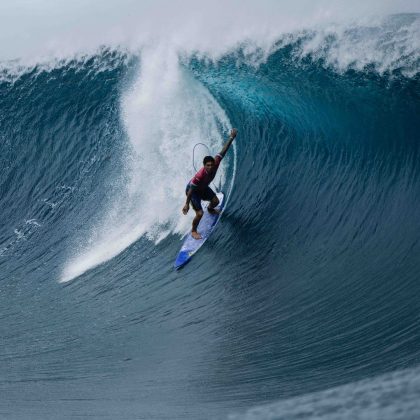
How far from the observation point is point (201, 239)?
9.57 m

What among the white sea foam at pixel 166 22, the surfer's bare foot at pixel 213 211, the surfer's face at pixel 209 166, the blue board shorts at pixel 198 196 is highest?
the white sea foam at pixel 166 22

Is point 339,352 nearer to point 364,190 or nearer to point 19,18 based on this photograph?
point 364,190

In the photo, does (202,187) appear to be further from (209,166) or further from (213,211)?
(213,211)

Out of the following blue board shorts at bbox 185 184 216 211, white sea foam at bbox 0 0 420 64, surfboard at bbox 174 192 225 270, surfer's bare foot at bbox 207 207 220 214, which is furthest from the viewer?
white sea foam at bbox 0 0 420 64

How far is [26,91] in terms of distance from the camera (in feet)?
48.3

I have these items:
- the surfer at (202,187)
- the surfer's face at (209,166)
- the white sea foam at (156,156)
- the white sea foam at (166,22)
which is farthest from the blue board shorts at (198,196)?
the white sea foam at (166,22)

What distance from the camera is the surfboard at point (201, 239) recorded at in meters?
9.36

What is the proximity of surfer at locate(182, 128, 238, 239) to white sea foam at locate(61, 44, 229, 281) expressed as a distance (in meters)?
0.76

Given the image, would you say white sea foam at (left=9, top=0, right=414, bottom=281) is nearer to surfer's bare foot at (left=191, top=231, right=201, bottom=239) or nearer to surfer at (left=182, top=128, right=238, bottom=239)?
surfer's bare foot at (left=191, top=231, right=201, bottom=239)

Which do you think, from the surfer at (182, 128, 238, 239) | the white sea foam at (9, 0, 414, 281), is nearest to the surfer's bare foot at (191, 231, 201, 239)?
the surfer at (182, 128, 238, 239)

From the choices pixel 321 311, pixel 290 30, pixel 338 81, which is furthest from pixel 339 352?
pixel 290 30

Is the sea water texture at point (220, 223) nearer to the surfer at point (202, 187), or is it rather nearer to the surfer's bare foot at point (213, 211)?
the surfer's bare foot at point (213, 211)

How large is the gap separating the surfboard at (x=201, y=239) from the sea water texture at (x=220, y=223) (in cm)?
12

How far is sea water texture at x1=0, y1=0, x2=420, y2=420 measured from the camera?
6.50 meters
